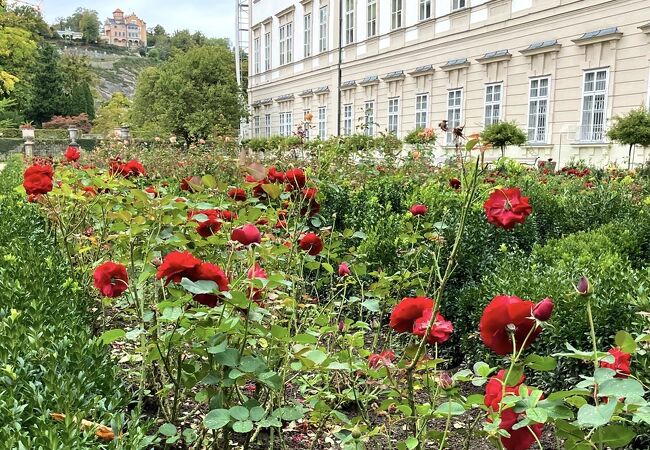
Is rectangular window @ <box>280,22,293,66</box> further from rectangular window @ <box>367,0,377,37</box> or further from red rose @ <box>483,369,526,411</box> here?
red rose @ <box>483,369,526,411</box>

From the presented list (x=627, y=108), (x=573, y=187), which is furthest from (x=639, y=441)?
(x=627, y=108)

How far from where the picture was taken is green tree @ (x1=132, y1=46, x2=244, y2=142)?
28812mm

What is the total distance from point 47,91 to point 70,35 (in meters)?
86.8

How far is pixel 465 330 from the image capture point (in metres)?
3.53

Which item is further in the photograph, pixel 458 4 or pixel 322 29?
pixel 322 29

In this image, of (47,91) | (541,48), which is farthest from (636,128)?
(47,91)

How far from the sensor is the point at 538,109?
15.0 meters

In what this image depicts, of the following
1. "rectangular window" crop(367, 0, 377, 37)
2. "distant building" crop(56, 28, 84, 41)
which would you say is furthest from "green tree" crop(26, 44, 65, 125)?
"distant building" crop(56, 28, 84, 41)

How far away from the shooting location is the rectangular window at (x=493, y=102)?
639 inches

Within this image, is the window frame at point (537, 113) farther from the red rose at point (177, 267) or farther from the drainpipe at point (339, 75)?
the red rose at point (177, 267)

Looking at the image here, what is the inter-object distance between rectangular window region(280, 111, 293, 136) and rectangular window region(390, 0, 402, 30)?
982 centimetres

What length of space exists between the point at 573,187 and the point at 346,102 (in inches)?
762

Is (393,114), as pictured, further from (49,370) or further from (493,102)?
(49,370)

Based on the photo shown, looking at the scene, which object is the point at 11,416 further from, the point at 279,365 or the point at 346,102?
the point at 346,102
